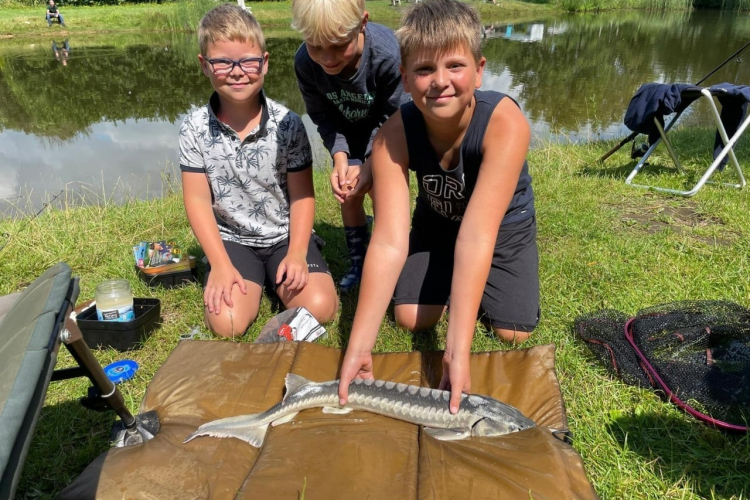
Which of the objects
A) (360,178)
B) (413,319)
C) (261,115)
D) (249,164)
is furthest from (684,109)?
(249,164)

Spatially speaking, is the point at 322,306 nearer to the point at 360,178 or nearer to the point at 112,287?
the point at 360,178

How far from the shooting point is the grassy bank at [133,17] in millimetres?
26906

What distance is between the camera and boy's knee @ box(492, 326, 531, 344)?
3.13 meters

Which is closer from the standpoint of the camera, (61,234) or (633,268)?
(633,268)

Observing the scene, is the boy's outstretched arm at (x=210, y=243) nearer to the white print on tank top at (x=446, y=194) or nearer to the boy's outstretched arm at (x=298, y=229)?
the boy's outstretched arm at (x=298, y=229)

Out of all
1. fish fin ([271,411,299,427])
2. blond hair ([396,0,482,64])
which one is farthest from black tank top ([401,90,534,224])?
fish fin ([271,411,299,427])

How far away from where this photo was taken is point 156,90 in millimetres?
13922

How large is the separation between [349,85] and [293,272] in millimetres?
1323

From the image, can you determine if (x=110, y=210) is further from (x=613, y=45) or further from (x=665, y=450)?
(x=613, y=45)

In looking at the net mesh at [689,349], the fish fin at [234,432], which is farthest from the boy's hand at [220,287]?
the net mesh at [689,349]

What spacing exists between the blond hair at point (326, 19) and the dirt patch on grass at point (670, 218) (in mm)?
3233

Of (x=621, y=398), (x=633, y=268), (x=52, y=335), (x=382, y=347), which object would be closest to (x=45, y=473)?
(x=52, y=335)

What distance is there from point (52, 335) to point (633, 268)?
3.74 meters

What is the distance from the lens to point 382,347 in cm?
319
